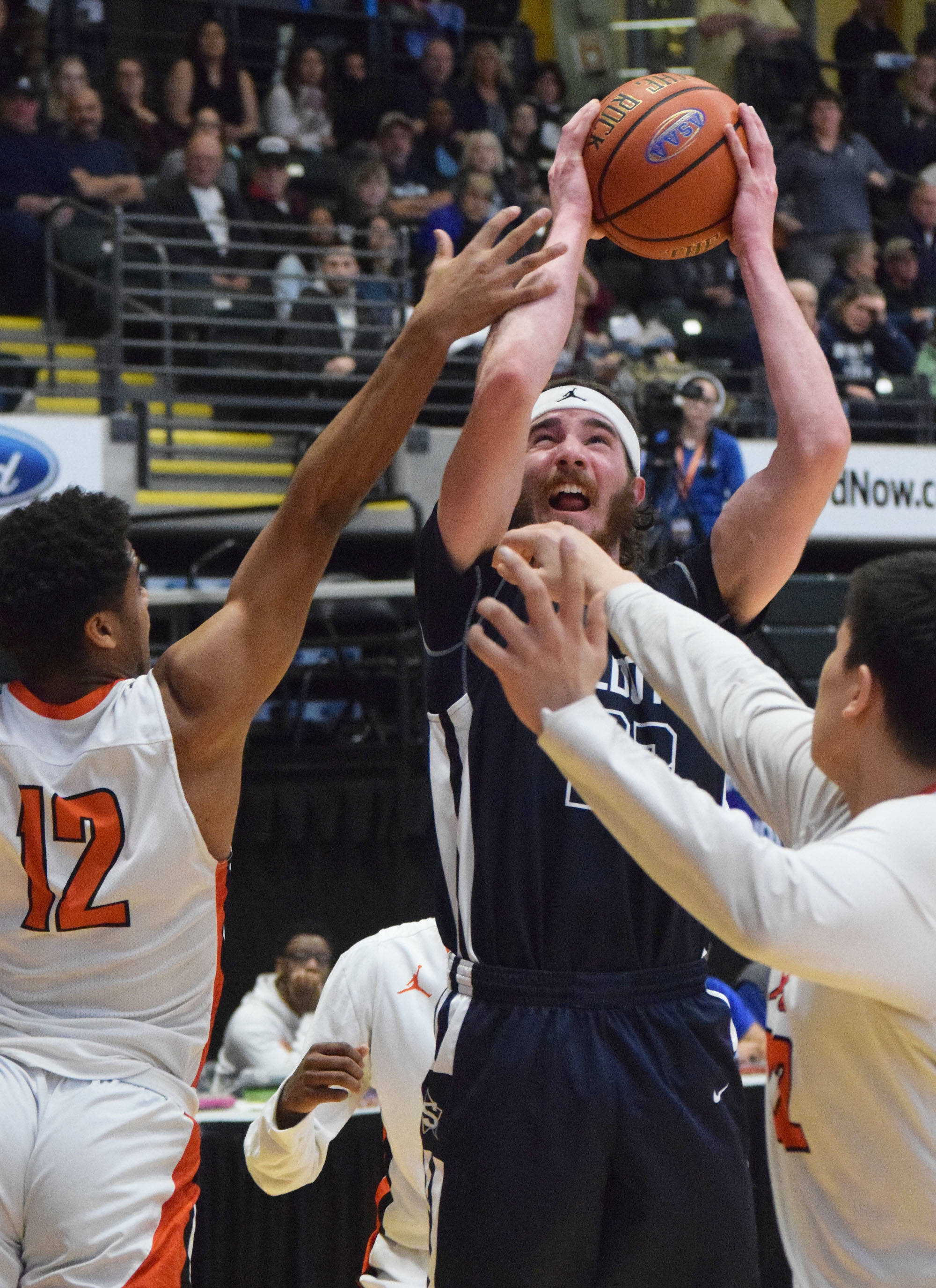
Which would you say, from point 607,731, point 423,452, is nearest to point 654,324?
point 423,452

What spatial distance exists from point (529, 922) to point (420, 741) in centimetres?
676

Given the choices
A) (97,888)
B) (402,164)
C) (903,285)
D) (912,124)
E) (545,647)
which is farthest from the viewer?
(912,124)

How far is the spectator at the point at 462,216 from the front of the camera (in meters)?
11.8

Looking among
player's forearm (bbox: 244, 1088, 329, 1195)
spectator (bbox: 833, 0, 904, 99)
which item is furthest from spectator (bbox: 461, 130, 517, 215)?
player's forearm (bbox: 244, 1088, 329, 1195)

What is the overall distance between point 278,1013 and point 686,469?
12.3 ft

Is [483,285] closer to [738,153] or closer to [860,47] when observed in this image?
[738,153]

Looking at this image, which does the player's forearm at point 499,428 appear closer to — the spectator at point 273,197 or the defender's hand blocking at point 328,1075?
the defender's hand blocking at point 328,1075

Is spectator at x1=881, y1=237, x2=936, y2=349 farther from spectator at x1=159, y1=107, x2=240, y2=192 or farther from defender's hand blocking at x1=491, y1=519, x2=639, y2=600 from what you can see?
defender's hand blocking at x1=491, y1=519, x2=639, y2=600

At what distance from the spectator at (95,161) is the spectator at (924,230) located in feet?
21.4

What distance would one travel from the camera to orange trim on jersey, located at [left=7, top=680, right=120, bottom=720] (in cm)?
284

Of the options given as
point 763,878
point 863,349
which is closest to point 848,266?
point 863,349

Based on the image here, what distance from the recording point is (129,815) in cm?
278

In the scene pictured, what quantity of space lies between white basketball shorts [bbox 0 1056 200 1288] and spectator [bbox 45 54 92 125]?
9685 millimetres

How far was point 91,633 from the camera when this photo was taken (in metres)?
2.91
